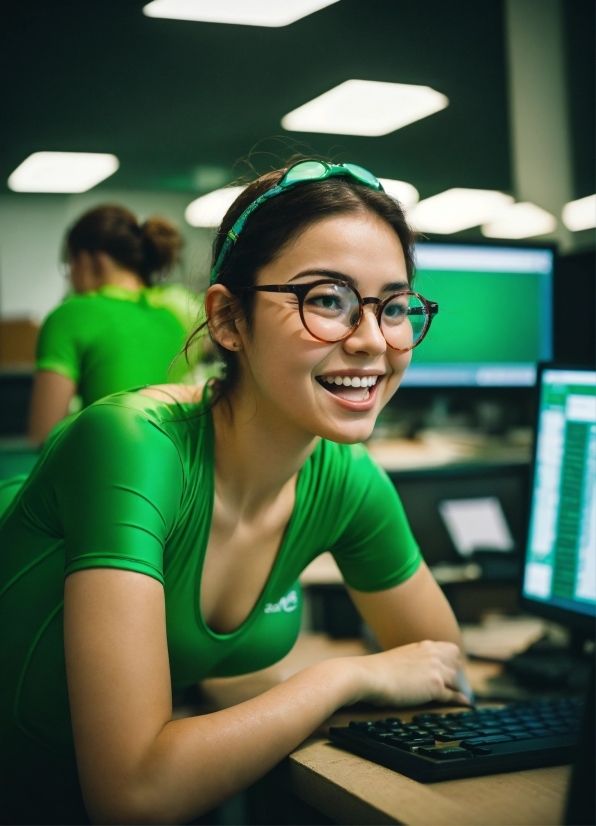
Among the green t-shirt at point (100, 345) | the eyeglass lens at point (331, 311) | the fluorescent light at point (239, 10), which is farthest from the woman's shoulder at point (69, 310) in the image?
the eyeglass lens at point (331, 311)

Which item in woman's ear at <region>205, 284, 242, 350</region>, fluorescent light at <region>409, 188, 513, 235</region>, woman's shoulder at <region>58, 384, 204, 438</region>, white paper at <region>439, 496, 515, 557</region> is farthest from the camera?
fluorescent light at <region>409, 188, 513, 235</region>

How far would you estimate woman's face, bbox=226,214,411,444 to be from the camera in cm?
88

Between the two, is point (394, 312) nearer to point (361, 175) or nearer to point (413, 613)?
point (361, 175)

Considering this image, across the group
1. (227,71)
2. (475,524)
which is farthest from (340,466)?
(227,71)

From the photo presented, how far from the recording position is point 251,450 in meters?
0.98

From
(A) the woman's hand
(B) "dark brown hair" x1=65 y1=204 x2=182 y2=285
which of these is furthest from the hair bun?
(A) the woman's hand

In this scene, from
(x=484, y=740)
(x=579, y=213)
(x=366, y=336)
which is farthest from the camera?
(x=579, y=213)

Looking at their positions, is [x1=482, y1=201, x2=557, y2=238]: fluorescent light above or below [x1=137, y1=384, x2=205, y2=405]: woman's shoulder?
above

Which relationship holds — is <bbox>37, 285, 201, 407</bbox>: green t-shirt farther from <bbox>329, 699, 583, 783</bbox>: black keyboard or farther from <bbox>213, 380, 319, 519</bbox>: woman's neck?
<bbox>329, 699, 583, 783</bbox>: black keyboard

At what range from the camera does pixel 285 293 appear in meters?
0.89

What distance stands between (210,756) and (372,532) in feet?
1.40

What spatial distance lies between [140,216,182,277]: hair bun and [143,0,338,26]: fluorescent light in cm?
47

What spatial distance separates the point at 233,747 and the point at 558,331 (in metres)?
1.39

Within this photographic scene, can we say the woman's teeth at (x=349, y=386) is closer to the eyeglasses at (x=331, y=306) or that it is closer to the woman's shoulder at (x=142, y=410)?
the eyeglasses at (x=331, y=306)
